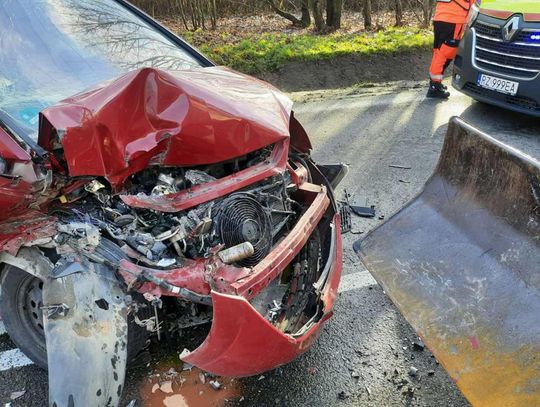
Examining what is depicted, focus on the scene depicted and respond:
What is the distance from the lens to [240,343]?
1.96 metres

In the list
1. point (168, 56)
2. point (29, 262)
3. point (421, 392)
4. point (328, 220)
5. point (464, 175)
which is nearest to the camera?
point (29, 262)

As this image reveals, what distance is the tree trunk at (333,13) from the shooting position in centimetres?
1005

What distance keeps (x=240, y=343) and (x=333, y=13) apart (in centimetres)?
941

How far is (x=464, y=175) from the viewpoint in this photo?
8.73 feet

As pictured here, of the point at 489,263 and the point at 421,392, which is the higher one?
the point at 489,263

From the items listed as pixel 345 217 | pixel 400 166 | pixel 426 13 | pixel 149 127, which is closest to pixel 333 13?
pixel 426 13

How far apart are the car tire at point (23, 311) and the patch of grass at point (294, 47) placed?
19.0ft

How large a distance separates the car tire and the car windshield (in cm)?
75

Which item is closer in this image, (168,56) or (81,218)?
(81,218)

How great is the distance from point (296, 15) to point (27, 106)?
9.41m

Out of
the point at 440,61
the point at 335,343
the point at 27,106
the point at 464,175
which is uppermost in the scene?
the point at 27,106

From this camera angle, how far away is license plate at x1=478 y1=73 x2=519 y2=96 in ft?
17.3

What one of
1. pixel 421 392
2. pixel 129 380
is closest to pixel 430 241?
pixel 421 392

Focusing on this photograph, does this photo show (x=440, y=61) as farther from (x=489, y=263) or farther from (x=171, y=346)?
(x=171, y=346)
